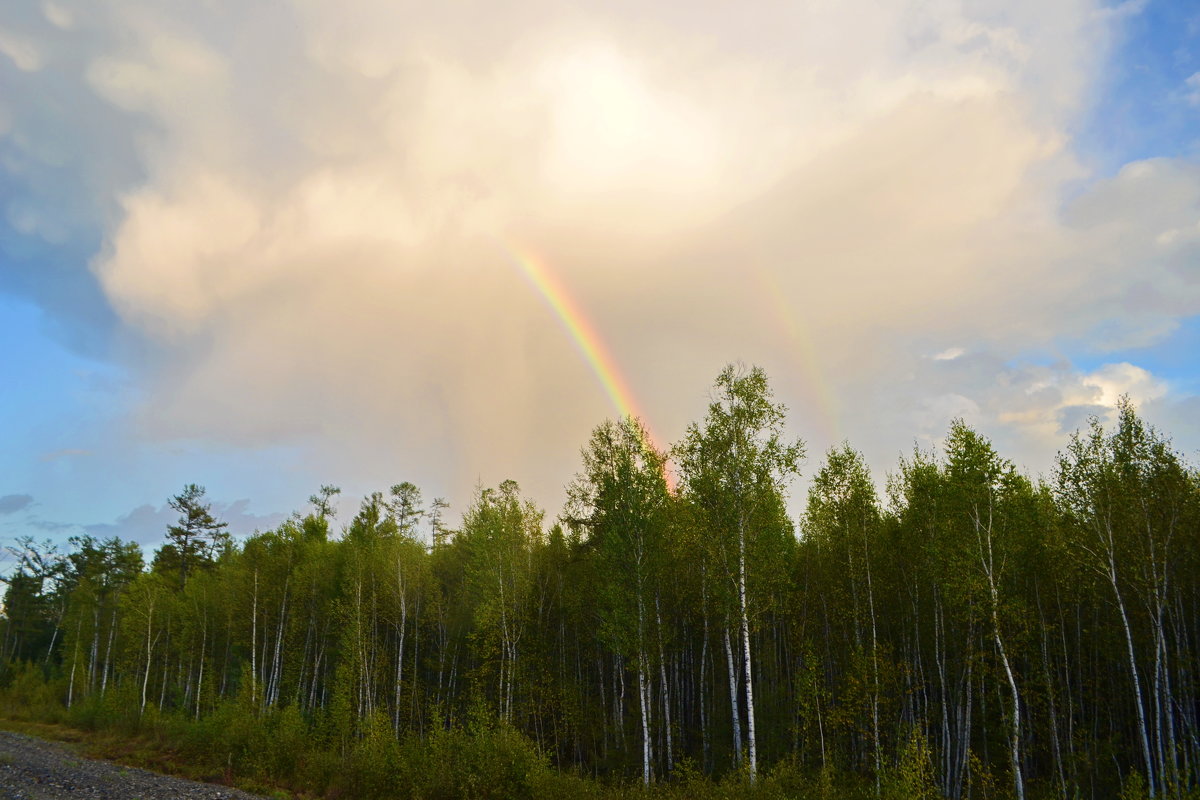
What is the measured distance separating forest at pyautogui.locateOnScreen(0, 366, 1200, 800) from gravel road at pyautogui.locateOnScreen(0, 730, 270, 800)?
13.3 ft

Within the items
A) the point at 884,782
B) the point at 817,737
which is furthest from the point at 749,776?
the point at 817,737

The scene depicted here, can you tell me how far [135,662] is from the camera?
7375 cm

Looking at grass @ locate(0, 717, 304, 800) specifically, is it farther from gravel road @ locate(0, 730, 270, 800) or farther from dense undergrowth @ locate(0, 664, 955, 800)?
gravel road @ locate(0, 730, 270, 800)

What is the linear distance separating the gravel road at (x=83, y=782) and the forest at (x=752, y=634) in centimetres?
405

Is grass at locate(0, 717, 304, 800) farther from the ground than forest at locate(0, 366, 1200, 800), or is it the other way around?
forest at locate(0, 366, 1200, 800)

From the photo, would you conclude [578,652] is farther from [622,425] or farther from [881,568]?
[881,568]

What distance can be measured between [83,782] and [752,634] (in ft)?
131

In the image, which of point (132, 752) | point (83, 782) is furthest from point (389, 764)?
point (132, 752)

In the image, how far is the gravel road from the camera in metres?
33.6

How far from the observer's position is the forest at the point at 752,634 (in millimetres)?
29641

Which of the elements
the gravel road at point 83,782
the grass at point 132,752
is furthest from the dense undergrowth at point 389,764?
the gravel road at point 83,782

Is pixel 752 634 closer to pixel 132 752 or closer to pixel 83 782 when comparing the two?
pixel 83 782

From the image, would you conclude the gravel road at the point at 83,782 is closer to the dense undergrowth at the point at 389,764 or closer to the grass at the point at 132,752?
the grass at the point at 132,752

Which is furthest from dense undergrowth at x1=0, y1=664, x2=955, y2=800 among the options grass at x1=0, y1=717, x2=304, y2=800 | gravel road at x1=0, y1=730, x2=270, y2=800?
gravel road at x1=0, y1=730, x2=270, y2=800
